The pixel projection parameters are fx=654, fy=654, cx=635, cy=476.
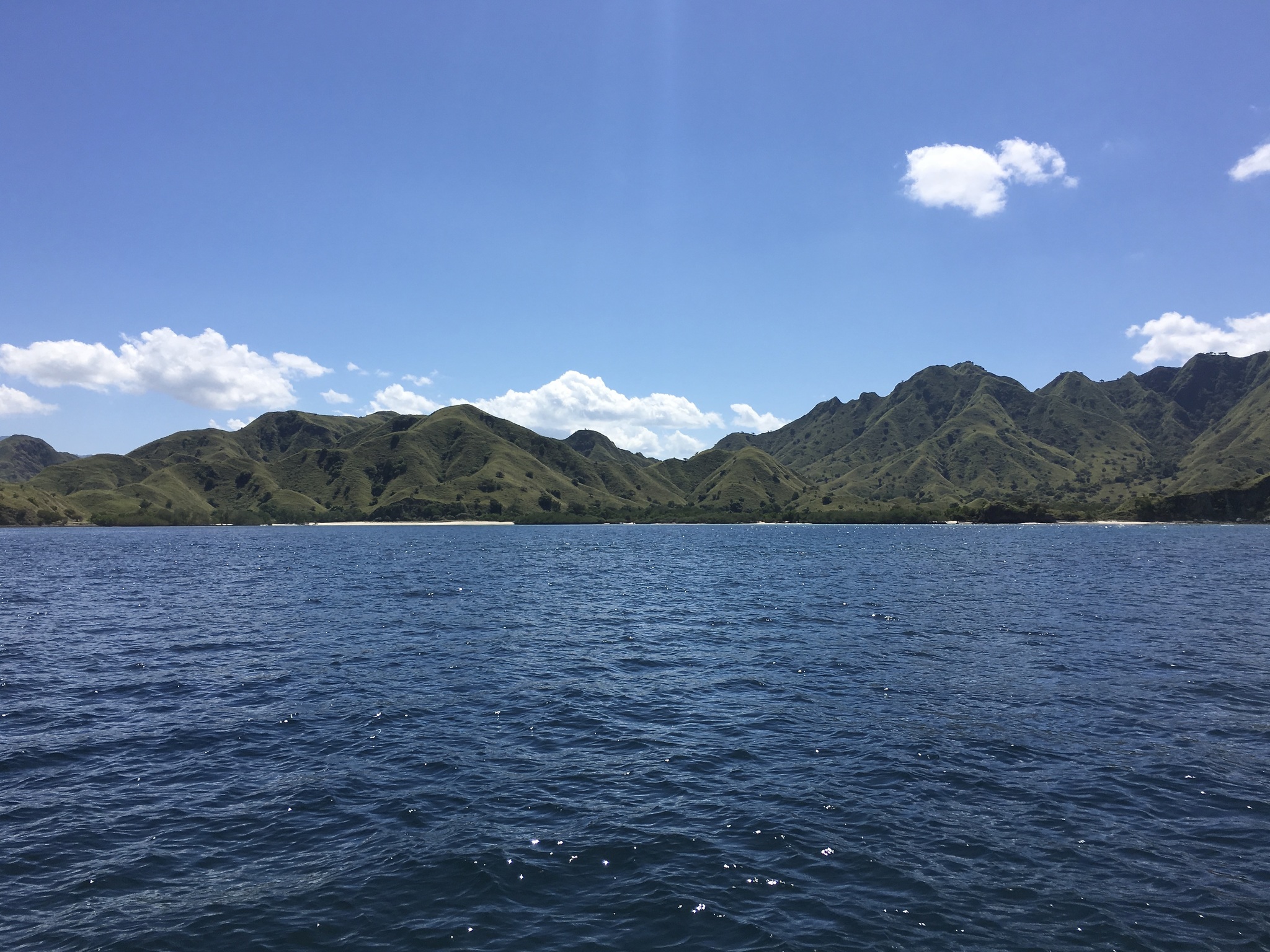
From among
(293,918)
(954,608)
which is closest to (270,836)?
(293,918)

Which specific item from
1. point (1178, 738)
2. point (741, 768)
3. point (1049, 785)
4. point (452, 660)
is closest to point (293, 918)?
point (741, 768)

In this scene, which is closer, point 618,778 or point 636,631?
point 618,778

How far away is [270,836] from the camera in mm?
19531

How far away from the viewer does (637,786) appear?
2331 centimetres

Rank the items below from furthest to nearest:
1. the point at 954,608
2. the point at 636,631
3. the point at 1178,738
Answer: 1. the point at 954,608
2. the point at 636,631
3. the point at 1178,738

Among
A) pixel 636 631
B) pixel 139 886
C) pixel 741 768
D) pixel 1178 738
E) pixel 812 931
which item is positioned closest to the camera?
pixel 812 931

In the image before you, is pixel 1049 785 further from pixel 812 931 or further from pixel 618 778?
A: pixel 618 778

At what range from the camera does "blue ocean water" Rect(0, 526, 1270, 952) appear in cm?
1562

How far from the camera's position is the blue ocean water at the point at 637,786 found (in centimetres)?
1562

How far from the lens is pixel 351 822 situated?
67.3ft

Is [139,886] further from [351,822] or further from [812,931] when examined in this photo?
[812,931]

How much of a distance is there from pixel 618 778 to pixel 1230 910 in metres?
17.1

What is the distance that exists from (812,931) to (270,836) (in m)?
15.6

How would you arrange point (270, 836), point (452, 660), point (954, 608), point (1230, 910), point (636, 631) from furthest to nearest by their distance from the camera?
point (954, 608) → point (636, 631) → point (452, 660) → point (270, 836) → point (1230, 910)
